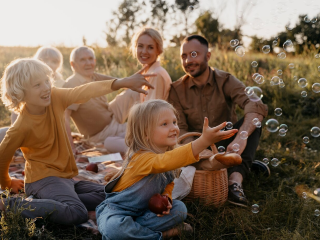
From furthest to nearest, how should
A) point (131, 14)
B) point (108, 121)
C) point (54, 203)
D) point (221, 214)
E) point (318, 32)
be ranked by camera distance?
point (131, 14) → point (318, 32) → point (108, 121) → point (221, 214) → point (54, 203)

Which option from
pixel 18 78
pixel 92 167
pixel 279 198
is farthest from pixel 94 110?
pixel 279 198

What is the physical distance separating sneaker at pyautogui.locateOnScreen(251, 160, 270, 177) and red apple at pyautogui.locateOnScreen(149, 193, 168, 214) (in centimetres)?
169

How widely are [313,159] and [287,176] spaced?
666mm

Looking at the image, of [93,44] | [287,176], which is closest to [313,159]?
[287,176]

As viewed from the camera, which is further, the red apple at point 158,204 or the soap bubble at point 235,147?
the soap bubble at point 235,147

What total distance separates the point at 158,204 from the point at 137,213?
0.72 ft

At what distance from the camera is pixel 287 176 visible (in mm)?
3559

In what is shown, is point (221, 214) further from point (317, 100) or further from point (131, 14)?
point (131, 14)

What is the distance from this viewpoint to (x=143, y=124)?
7.20ft

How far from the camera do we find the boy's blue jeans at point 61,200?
238 centimetres

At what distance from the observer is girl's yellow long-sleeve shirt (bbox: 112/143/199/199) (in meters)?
1.95

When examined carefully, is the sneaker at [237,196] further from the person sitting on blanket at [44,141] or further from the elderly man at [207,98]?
the person sitting on blanket at [44,141]

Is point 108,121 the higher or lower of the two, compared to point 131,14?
lower

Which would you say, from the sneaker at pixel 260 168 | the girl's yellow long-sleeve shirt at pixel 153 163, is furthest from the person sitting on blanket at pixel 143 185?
the sneaker at pixel 260 168
